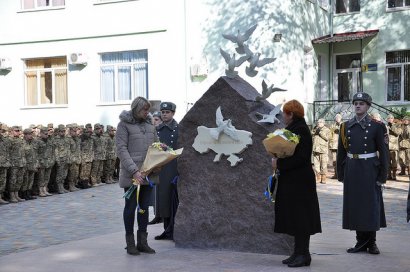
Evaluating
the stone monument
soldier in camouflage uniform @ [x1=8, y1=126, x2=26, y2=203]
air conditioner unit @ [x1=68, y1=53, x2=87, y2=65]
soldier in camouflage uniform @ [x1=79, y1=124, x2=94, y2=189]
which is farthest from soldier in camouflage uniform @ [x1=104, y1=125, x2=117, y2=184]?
the stone monument

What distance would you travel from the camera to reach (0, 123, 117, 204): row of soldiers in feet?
45.9

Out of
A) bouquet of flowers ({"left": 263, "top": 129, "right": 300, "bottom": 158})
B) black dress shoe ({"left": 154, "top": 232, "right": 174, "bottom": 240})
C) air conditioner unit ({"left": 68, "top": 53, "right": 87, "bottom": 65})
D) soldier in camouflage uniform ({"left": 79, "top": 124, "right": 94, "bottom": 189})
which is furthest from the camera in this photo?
air conditioner unit ({"left": 68, "top": 53, "right": 87, "bottom": 65})

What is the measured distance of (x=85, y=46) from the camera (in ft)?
74.0

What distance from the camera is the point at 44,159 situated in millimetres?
14961

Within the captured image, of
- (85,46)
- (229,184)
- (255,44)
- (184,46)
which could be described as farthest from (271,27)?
(229,184)

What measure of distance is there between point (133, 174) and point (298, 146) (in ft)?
6.44

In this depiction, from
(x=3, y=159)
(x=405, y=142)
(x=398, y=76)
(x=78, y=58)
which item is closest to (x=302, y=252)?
(x=3, y=159)

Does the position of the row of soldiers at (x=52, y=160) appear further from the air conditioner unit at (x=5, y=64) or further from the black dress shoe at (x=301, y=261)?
the black dress shoe at (x=301, y=261)

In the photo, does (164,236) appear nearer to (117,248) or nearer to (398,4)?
(117,248)

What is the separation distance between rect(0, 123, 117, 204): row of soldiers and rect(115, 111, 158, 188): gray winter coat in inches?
274

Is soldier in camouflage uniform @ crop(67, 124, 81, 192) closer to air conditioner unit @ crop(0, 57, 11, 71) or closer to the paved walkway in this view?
the paved walkway

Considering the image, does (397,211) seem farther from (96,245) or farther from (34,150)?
(34,150)

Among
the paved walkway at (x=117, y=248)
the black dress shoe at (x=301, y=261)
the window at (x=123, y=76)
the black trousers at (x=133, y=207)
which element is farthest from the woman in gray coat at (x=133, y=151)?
the window at (x=123, y=76)

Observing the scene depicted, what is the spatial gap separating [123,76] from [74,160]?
6975mm
